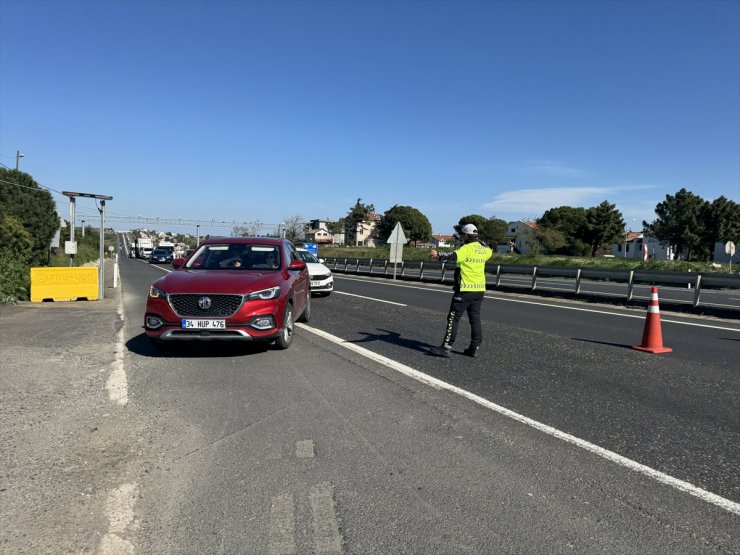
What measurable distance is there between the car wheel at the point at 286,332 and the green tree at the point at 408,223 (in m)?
97.3

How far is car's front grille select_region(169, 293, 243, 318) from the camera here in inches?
259

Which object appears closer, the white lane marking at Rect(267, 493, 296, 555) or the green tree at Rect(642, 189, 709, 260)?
the white lane marking at Rect(267, 493, 296, 555)

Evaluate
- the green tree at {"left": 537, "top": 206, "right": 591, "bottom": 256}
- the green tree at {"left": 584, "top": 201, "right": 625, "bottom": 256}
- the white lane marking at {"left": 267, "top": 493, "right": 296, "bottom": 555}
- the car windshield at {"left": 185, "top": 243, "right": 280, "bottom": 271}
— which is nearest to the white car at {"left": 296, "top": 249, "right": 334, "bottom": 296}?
the car windshield at {"left": 185, "top": 243, "right": 280, "bottom": 271}

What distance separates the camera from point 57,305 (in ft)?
43.5

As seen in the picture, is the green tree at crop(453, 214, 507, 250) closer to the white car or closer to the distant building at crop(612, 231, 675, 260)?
the distant building at crop(612, 231, 675, 260)

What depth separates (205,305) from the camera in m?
6.58

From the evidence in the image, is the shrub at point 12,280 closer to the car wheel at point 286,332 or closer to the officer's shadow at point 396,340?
the car wheel at point 286,332

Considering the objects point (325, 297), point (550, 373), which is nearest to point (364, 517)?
point (550, 373)

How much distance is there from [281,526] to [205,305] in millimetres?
4216

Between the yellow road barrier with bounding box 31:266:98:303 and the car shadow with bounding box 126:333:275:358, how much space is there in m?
7.63

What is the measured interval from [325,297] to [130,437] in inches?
463

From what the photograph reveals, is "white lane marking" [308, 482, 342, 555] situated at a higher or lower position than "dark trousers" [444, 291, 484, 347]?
lower

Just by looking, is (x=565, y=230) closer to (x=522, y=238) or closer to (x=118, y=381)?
(x=522, y=238)

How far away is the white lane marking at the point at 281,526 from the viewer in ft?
8.61
